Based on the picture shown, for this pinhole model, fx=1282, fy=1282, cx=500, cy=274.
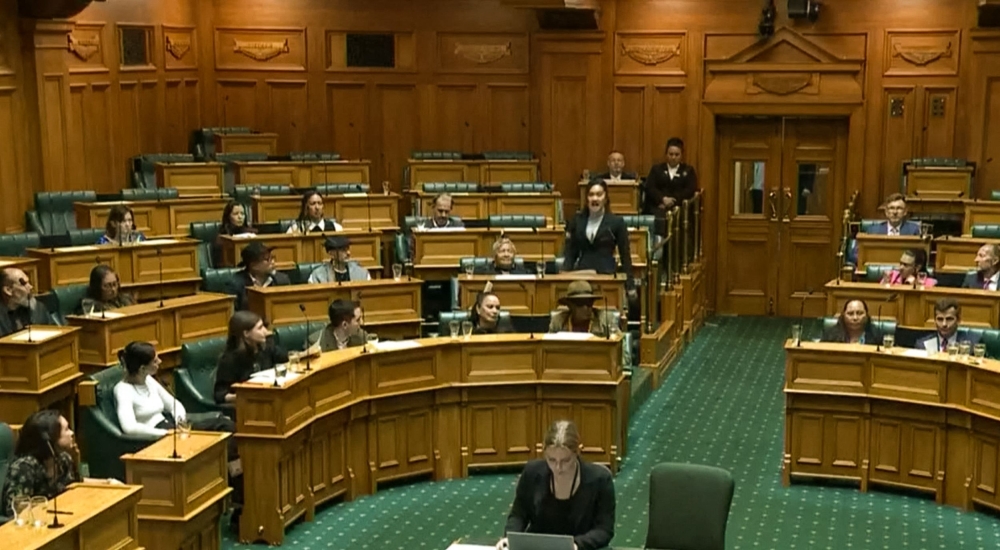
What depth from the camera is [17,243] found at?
37.5ft

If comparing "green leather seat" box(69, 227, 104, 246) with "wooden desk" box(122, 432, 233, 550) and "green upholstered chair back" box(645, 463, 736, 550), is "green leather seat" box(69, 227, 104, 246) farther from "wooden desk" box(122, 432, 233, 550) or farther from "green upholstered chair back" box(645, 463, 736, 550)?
"green upholstered chair back" box(645, 463, 736, 550)

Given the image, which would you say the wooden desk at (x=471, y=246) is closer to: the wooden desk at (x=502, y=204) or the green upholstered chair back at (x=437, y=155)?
the wooden desk at (x=502, y=204)

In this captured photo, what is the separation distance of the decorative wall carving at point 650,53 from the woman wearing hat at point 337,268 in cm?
552

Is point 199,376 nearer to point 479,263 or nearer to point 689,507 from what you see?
point 479,263

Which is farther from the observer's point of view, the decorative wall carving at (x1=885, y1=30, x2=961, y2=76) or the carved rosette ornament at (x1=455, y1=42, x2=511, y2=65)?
the carved rosette ornament at (x1=455, y1=42, x2=511, y2=65)

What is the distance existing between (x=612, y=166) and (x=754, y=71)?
1.93 m

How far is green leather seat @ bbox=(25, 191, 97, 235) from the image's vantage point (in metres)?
13.0

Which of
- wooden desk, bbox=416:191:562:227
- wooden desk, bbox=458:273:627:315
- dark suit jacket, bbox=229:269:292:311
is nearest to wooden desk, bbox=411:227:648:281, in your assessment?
wooden desk, bbox=458:273:627:315

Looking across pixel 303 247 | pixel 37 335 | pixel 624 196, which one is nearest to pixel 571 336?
pixel 37 335

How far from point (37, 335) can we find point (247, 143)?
7848 mm

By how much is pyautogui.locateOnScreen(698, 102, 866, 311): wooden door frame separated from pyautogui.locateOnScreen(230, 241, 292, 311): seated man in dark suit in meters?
6.13

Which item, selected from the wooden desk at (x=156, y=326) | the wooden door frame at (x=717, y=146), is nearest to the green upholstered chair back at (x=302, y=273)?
the wooden desk at (x=156, y=326)

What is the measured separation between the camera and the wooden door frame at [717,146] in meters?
14.3

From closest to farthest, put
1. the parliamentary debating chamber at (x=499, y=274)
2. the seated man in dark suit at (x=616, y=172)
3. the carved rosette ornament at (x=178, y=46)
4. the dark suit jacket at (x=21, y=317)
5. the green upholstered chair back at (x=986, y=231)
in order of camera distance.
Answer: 1. the parliamentary debating chamber at (x=499, y=274)
2. the dark suit jacket at (x=21, y=317)
3. the green upholstered chair back at (x=986, y=231)
4. the seated man in dark suit at (x=616, y=172)
5. the carved rosette ornament at (x=178, y=46)
